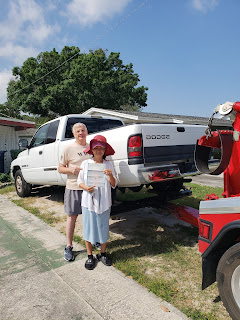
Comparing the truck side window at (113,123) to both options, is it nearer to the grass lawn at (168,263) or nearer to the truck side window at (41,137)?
the truck side window at (41,137)

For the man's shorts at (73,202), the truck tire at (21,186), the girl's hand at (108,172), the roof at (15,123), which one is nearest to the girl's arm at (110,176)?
the girl's hand at (108,172)

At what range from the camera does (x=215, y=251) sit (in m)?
2.26

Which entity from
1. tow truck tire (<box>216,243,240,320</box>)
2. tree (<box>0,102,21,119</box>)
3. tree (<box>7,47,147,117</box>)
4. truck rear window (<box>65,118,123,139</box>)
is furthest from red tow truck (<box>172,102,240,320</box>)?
tree (<box>0,102,21,119</box>)

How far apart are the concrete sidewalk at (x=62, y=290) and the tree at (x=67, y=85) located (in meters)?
28.9

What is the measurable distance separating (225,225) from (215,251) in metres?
0.33

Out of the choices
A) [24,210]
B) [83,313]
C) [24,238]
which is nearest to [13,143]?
[24,210]

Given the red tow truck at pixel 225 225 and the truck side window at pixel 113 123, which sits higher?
the truck side window at pixel 113 123

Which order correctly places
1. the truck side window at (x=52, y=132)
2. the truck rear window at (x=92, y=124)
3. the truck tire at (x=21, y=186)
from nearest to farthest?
the truck rear window at (x=92, y=124) → the truck side window at (x=52, y=132) → the truck tire at (x=21, y=186)

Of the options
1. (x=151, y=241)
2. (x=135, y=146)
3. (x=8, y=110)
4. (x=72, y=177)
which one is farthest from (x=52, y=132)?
(x=8, y=110)

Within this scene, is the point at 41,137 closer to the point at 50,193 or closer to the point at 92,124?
the point at 92,124

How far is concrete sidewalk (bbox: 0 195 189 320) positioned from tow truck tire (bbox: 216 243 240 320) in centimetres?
45

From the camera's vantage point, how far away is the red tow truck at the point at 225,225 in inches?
80.3

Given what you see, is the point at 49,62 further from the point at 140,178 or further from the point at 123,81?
the point at 140,178

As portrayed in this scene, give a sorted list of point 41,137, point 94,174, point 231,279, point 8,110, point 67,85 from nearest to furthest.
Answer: point 231,279 < point 94,174 < point 41,137 < point 67,85 < point 8,110
